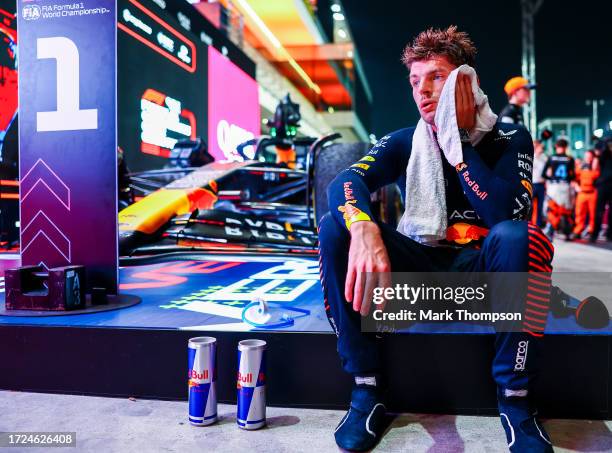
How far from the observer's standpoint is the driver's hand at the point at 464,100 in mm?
1325

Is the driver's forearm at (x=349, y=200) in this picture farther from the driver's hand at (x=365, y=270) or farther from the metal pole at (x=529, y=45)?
the metal pole at (x=529, y=45)

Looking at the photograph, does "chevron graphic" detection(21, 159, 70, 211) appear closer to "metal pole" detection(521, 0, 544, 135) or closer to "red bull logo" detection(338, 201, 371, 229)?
"red bull logo" detection(338, 201, 371, 229)

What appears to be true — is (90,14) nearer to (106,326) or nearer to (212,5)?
(106,326)

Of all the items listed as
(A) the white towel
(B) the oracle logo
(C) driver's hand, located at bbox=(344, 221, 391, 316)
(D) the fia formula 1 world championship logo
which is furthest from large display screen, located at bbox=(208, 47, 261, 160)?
(C) driver's hand, located at bbox=(344, 221, 391, 316)

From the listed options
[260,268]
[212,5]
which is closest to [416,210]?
[260,268]

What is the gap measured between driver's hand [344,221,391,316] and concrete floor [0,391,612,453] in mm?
349

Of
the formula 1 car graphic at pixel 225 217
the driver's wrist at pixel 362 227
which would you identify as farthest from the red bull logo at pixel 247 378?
the formula 1 car graphic at pixel 225 217

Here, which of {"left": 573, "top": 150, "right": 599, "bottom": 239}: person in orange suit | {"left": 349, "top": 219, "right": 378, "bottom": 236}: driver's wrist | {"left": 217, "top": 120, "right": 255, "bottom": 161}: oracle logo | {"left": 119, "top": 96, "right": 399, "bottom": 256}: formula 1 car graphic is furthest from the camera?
{"left": 217, "top": 120, "right": 255, "bottom": 161}: oracle logo

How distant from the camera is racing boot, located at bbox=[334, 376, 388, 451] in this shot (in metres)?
1.18

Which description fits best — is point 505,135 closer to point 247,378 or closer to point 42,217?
point 247,378

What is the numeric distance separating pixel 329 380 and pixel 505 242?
0.62 m

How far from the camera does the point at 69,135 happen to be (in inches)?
75.0

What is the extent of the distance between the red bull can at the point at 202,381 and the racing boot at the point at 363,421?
0.33 meters

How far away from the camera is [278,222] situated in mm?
3602
